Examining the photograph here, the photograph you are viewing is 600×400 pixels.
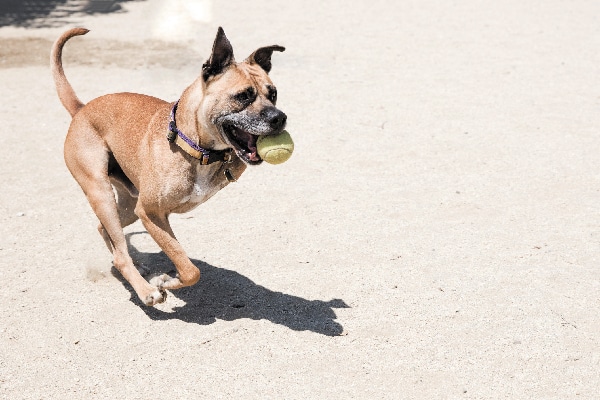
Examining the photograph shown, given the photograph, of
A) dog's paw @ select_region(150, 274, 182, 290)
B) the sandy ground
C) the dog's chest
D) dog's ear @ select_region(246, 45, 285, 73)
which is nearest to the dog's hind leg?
dog's paw @ select_region(150, 274, 182, 290)

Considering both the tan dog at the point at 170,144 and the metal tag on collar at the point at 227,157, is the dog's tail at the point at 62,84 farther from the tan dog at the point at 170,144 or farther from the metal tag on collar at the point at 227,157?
the metal tag on collar at the point at 227,157

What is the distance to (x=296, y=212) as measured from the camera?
6602mm

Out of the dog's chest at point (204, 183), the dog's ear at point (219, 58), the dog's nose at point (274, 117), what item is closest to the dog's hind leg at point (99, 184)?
the dog's chest at point (204, 183)

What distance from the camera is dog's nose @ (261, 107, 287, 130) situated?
4.30 meters

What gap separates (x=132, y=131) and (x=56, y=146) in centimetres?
349

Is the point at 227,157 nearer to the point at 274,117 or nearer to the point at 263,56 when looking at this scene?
the point at 274,117

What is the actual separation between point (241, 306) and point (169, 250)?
715mm

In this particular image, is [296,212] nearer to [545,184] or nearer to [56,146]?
[545,184]

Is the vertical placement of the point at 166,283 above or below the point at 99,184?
below

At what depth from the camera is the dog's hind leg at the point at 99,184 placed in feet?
16.8

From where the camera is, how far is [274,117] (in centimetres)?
430

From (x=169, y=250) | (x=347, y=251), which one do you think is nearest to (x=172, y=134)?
(x=169, y=250)

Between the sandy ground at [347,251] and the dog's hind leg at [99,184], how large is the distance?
1.01ft

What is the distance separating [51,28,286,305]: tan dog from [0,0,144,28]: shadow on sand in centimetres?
923
